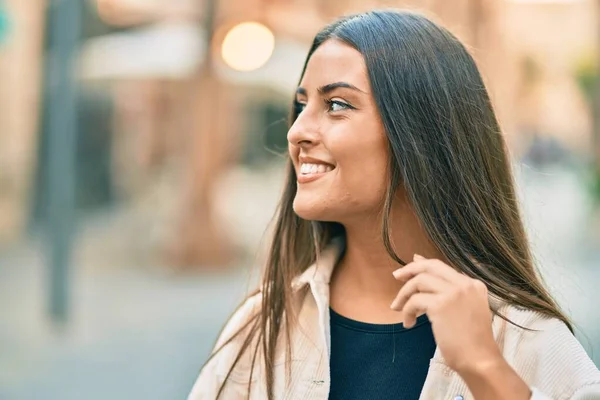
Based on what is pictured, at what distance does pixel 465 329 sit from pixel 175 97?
16.2 meters

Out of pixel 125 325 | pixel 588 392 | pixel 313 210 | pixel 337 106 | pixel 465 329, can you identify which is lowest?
pixel 125 325

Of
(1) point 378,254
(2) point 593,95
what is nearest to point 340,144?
(1) point 378,254

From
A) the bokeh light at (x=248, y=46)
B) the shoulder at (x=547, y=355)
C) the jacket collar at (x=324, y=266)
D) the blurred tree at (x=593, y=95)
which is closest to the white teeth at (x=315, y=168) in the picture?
the jacket collar at (x=324, y=266)

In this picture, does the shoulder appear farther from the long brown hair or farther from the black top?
the black top

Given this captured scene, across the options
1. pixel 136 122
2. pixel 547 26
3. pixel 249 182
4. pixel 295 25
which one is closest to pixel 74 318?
pixel 295 25

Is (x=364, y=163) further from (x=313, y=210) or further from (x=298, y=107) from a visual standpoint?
(x=298, y=107)

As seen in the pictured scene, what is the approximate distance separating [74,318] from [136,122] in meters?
16.3

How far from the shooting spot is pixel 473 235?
229 centimetres

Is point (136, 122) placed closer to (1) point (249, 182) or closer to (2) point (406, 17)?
(1) point (249, 182)

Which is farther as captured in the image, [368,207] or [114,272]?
[114,272]

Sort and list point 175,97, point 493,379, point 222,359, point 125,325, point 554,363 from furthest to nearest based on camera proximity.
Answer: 1. point 175,97
2. point 125,325
3. point 222,359
4. point 554,363
5. point 493,379

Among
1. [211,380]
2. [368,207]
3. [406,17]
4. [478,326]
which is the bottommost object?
[211,380]

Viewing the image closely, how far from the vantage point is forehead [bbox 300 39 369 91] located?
2275 millimetres

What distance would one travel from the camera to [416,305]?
195 cm
